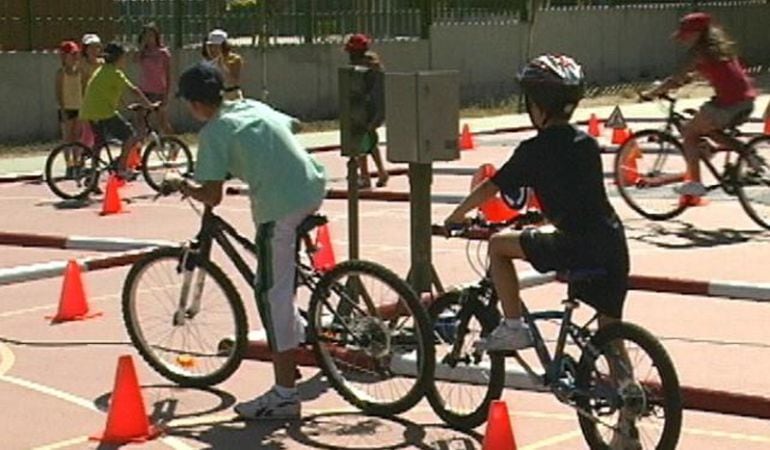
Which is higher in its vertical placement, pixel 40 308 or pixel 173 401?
pixel 173 401

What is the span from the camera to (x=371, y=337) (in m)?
7.78

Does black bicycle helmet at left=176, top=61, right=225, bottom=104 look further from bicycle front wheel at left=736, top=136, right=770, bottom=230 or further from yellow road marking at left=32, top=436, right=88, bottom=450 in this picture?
bicycle front wheel at left=736, top=136, right=770, bottom=230

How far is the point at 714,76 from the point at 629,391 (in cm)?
765

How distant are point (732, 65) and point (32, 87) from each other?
14901mm

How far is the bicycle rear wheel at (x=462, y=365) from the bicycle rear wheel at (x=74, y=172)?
10936 millimetres

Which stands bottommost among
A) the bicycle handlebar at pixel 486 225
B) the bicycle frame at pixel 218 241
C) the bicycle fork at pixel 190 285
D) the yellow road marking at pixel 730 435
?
the yellow road marking at pixel 730 435

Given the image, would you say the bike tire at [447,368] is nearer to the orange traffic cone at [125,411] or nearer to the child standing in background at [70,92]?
the orange traffic cone at [125,411]

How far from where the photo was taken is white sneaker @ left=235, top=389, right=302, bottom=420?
302 inches

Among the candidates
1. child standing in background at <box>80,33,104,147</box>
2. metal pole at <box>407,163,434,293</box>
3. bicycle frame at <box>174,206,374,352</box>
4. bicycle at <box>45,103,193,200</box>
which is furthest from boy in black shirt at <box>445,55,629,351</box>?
child standing in background at <box>80,33,104,147</box>

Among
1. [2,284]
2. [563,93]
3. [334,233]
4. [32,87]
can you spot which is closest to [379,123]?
[563,93]

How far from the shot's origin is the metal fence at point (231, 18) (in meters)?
26.1

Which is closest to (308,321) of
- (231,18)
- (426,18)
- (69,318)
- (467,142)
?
(69,318)

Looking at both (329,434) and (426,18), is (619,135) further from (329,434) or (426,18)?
(329,434)

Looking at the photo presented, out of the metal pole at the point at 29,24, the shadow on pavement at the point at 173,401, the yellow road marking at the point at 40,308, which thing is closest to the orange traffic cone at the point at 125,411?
the shadow on pavement at the point at 173,401
